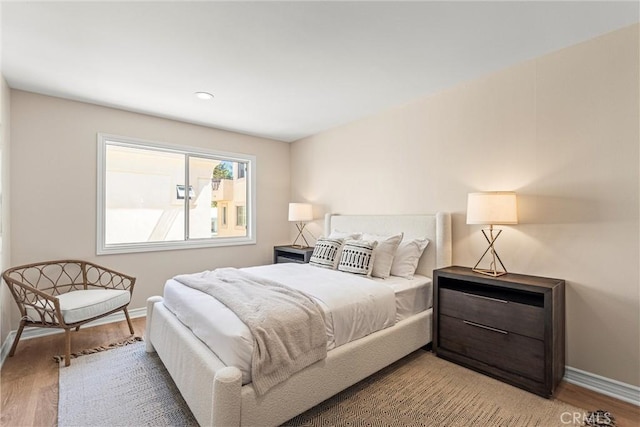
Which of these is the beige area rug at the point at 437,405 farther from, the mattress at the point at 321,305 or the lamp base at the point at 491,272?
the lamp base at the point at 491,272

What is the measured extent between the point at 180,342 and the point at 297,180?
3365 millimetres

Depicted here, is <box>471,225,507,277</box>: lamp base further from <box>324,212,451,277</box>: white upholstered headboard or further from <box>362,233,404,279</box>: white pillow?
<box>362,233,404,279</box>: white pillow

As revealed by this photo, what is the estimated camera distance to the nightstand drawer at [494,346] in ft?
6.80

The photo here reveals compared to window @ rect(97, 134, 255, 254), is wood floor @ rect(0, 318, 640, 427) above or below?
below

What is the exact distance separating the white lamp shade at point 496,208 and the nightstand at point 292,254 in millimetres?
2238

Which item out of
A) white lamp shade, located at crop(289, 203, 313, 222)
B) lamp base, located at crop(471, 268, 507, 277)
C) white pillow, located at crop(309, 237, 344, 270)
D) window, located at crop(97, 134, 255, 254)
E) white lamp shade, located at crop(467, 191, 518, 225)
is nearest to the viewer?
white lamp shade, located at crop(467, 191, 518, 225)

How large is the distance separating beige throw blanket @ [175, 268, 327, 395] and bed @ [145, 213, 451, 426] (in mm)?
71

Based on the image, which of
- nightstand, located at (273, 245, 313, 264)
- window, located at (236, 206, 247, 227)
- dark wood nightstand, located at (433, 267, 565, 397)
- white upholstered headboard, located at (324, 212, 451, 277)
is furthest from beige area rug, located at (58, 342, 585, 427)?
window, located at (236, 206, 247, 227)

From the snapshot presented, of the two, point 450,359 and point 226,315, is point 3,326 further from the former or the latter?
point 450,359

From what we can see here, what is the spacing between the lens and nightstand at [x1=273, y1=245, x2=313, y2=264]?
13.4 ft

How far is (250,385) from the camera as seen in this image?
1582 millimetres

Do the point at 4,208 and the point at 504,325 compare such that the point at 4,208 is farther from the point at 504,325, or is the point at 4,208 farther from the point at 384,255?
the point at 504,325

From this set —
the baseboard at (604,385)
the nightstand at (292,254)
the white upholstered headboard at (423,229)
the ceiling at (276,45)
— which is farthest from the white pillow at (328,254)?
the baseboard at (604,385)

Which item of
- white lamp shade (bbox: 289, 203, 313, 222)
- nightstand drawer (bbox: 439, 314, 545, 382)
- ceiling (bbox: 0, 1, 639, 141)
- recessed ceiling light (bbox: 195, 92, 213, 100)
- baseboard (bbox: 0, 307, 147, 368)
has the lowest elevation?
baseboard (bbox: 0, 307, 147, 368)
